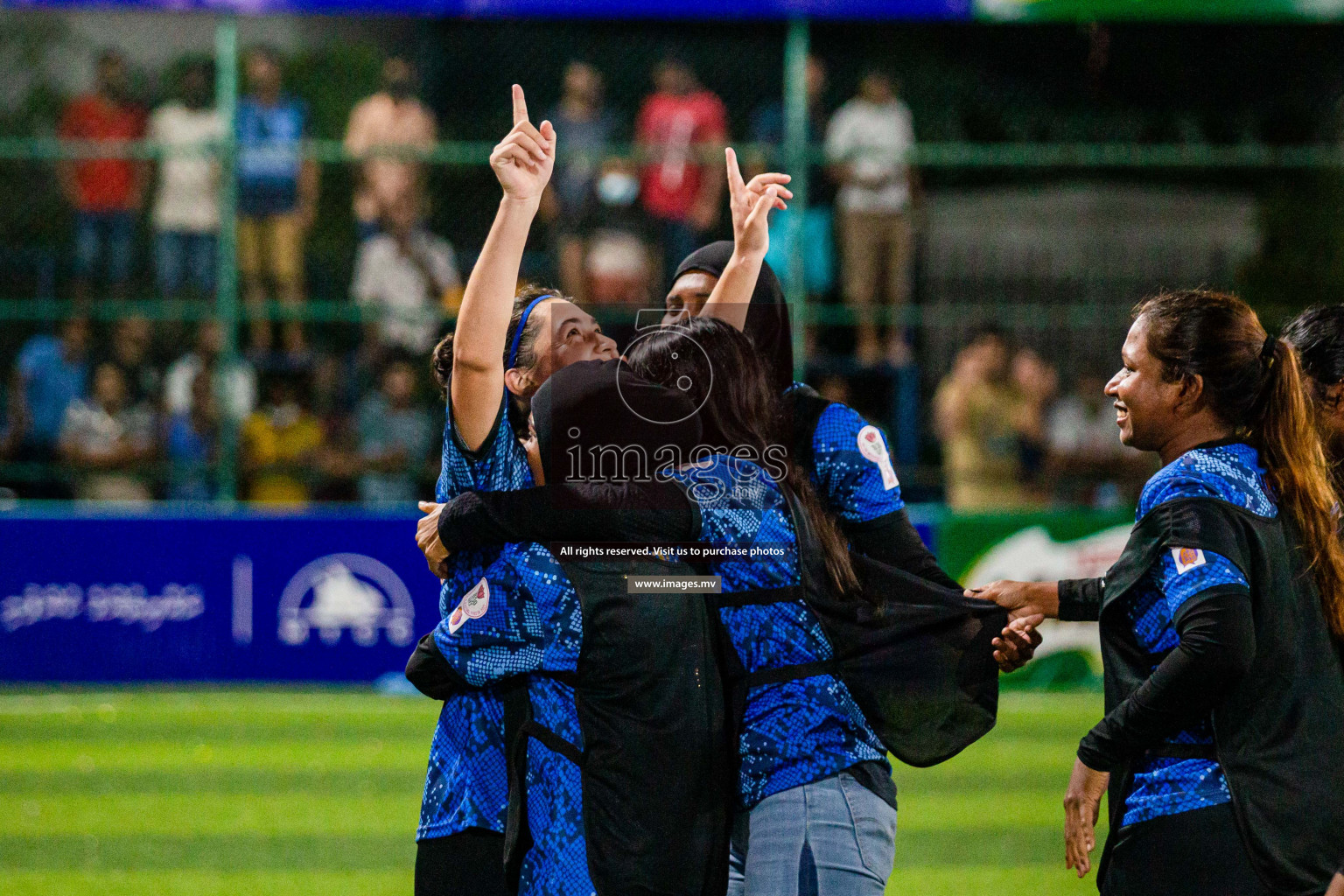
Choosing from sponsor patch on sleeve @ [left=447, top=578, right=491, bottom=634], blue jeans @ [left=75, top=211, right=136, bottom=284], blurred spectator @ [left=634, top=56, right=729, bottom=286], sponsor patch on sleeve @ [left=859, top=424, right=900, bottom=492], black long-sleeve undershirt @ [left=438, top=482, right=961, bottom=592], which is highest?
blurred spectator @ [left=634, top=56, right=729, bottom=286]

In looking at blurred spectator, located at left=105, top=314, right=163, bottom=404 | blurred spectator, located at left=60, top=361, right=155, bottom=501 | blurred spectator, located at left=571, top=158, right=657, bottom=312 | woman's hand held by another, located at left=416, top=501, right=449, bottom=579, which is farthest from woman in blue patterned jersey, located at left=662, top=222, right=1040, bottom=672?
blurred spectator, located at left=105, top=314, right=163, bottom=404

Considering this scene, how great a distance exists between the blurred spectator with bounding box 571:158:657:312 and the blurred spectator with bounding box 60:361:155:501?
366 cm

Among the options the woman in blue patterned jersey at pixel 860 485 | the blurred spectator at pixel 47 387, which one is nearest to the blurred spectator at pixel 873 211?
the blurred spectator at pixel 47 387

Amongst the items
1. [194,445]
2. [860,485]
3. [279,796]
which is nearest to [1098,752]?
[860,485]

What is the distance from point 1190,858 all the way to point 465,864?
138cm

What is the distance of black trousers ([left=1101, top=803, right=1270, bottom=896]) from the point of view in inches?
109

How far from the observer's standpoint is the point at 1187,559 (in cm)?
278

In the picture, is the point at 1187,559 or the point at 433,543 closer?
the point at 1187,559

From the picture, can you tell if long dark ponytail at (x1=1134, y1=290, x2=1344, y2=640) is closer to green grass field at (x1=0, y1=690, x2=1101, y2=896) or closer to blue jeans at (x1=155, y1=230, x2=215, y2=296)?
green grass field at (x1=0, y1=690, x2=1101, y2=896)

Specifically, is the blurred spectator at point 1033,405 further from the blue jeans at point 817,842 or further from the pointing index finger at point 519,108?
the blue jeans at point 817,842

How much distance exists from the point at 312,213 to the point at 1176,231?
912 cm

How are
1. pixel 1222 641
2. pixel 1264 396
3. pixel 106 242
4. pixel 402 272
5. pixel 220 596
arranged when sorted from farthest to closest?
1. pixel 106 242
2. pixel 402 272
3. pixel 220 596
4. pixel 1264 396
5. pixel 1222 641

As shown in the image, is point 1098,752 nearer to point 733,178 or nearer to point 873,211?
point 733,178

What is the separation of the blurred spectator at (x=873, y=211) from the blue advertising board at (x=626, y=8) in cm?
66
